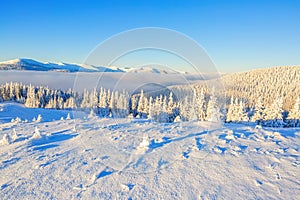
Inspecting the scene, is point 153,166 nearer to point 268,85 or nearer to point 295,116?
point 295,116

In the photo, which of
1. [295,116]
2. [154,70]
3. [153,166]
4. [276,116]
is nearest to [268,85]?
[295,116]

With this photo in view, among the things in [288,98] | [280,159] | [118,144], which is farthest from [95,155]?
[288,98]

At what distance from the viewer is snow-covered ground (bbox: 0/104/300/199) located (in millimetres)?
4910

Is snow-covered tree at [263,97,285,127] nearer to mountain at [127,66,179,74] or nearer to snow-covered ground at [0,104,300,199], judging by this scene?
snow-covered ground at [0,104,300,199]

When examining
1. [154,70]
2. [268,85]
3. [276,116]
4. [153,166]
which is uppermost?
[268,85]

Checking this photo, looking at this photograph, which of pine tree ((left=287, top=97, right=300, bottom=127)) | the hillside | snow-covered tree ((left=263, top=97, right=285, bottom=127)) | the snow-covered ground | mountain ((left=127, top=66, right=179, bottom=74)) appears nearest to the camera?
the snow-covered ground

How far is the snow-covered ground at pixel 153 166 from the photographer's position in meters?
4.91

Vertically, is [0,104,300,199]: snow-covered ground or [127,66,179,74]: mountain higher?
[127,66,179,74]: mountain

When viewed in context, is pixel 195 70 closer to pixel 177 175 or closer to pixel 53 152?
pixel 177 175

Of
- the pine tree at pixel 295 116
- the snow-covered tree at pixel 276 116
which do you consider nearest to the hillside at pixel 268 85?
the pine tree at pixel 295 116

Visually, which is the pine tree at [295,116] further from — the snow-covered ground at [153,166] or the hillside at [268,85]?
the hillside at [268,85]

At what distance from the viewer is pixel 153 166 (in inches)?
241

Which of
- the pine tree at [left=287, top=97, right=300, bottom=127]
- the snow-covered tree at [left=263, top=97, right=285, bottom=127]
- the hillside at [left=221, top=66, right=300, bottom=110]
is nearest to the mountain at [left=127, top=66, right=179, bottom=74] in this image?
the snow-covered tree at [left=263, top=97, right=285, bottom=127]

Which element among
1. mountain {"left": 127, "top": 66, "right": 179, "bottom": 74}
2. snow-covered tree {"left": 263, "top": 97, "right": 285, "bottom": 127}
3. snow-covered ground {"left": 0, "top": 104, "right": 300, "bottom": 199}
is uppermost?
mountain {"left": 127, "top": 66, "right": 179, "bottom": 74}
